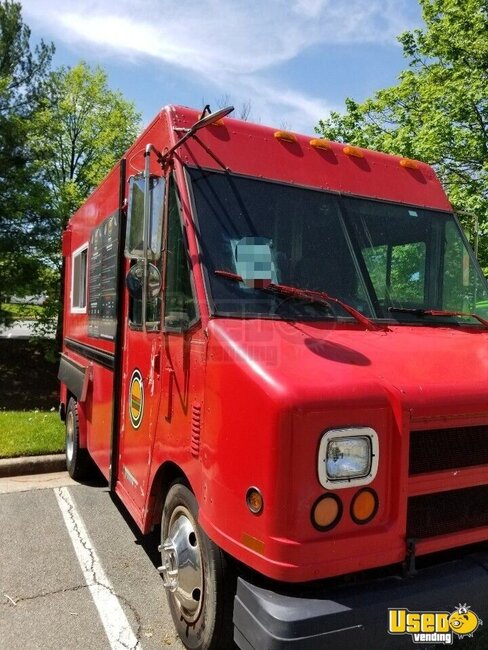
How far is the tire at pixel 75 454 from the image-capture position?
5729 millimetres

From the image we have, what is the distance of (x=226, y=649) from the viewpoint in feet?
8.42

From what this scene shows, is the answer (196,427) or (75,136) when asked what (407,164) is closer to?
(196,427)

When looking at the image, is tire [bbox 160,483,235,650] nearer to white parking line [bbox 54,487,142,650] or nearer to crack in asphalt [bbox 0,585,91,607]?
white parking line [bbox 54,487,142,650]

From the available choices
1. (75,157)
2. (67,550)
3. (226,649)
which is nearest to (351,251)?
(226,649)

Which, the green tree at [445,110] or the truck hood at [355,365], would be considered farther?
the green tree at [445,110]

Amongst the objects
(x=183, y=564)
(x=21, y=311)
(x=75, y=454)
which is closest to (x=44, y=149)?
(x=21, y=311)

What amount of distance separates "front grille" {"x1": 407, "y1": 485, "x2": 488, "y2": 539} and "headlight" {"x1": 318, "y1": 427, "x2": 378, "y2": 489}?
33cm

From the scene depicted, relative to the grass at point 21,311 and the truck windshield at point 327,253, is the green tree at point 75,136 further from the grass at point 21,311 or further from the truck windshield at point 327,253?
the truck windshield at point 327,253

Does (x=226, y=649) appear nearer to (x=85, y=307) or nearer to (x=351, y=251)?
(x=351, y=251)

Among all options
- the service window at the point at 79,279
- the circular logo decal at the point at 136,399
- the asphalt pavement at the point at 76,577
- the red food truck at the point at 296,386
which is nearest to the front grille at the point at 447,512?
the red food truck at the point at 296,386

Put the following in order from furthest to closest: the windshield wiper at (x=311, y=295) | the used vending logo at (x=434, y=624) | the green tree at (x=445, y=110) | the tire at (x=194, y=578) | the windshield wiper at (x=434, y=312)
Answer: the green tree at (x=445, y=110), the windshield wiper at (x=434, y=312), the windshield wiper at (x=311, y=295), the tire at (x=194, y=578), the used vending logo at (x=434, y=624)

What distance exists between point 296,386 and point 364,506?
0.56m

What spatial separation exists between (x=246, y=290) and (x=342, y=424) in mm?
954

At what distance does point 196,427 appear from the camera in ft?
8.68
